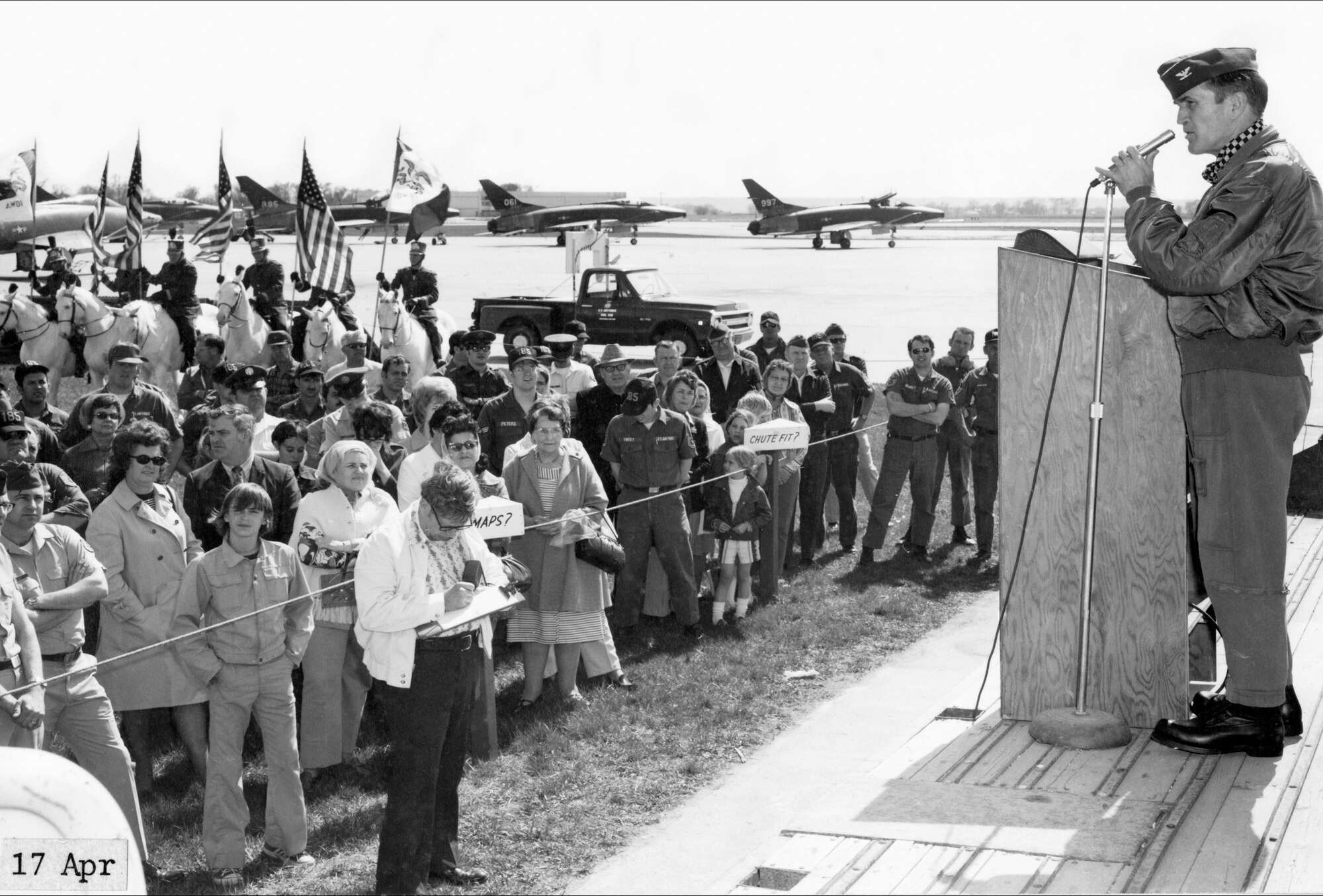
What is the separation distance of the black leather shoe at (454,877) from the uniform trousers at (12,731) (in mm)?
1586

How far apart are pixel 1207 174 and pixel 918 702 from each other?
4020 millimetres

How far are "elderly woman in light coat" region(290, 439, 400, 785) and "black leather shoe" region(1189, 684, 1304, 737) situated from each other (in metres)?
3.80

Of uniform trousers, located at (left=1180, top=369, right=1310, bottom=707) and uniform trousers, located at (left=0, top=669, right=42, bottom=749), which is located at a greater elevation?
uniform trousers, located at (left=1180, top=369, right=1310, bottom=707)

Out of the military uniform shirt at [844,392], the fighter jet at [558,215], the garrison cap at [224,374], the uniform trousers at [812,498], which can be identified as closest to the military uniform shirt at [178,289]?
the garrison cap at [224,374]

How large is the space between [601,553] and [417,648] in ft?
9.33

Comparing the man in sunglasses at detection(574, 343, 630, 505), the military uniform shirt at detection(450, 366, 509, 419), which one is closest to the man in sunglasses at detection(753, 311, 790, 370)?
the military uniform shirt at detection(450, 366, 509, 419)

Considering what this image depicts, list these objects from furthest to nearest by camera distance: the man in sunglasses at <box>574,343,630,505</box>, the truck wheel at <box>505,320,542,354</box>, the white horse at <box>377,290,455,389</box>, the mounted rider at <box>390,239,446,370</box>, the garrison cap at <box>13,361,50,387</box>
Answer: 1. the truck wheel at <box>505,320,542,354</box>
2. the mounted rider at <box>390,239,446,370</box>
3. the white horse at <box>377,290,455,389</box>
4. the man in sunglasses at <box>574,343,630,505</box>
5. the garrison cap at <box>13,361,50,387</box>

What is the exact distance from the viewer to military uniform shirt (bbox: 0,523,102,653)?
5.90 metres

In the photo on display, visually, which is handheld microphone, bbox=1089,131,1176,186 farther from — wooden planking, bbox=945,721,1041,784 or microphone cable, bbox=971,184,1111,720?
wooden planking, bbox=945,721,1041,784

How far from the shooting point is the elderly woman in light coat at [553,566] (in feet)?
27.2

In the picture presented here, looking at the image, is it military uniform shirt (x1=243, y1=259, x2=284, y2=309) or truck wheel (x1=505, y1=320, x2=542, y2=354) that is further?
truck wheel (x1=505, y1=320, x2=542, y2=354)

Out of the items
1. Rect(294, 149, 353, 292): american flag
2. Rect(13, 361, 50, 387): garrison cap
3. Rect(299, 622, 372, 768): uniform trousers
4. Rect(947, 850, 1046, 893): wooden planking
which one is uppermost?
Rect(294, 149, 353, 292): american flag

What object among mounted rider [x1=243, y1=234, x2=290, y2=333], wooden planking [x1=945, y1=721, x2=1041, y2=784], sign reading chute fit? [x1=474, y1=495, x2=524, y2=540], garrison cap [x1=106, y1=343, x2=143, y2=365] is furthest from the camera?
mounted rider [x1=243, y1=234, x2=290, y2=333]

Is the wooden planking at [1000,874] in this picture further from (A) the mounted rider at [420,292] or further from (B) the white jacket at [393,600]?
(A) the mounted rider at [420,292]
